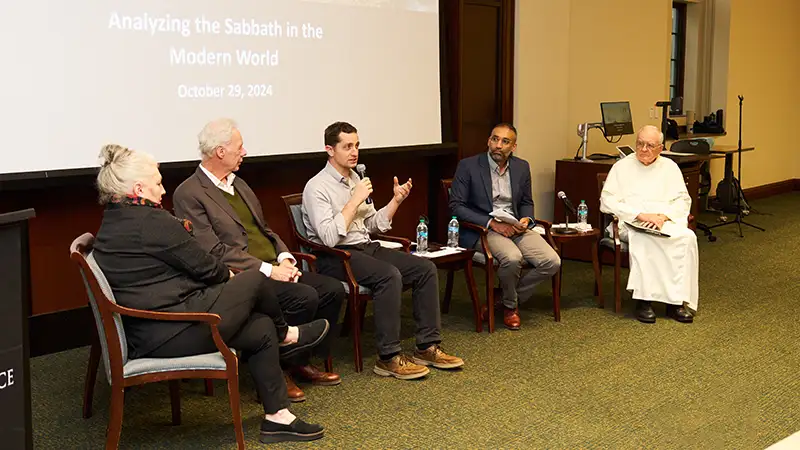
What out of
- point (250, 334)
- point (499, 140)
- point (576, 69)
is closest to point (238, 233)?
point (250, 334)

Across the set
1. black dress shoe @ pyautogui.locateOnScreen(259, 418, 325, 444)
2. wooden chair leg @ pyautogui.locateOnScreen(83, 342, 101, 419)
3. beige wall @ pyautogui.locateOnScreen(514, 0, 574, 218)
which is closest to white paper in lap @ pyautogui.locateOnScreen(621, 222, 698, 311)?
beige wall @ pyautogui.locateOnScreen(514, 0, 574, 218)

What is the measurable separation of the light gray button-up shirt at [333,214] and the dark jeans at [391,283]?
9 cm

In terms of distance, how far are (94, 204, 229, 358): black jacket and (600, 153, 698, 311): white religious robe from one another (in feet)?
10.1

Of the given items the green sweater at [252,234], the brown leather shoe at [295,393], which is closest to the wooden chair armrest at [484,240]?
the green sweater at [252,234]

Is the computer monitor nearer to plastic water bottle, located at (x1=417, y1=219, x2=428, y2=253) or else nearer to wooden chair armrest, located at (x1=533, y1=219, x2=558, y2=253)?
wooden chair armrest, located at (x1=533, y1=219, x2=558, y2=253)

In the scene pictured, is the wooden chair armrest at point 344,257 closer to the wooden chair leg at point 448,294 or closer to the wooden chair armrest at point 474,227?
the wooden chair armrest at point 474,227

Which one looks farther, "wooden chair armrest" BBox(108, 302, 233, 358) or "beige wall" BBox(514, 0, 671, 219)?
"beige wall" BBox(514, 0, 671, 219)

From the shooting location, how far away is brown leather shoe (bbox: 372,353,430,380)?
13.8ft

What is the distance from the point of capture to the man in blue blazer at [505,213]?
508 centimetres

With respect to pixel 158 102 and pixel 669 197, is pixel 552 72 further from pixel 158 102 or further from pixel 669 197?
pixel 158 102

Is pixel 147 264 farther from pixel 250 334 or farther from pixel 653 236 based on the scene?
pixel 653 236

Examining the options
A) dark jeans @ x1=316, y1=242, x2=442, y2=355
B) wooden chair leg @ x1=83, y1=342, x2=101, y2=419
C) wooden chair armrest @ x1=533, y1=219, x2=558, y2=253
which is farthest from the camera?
wooden chair armrest @ x1=533, y1=219, x2=558, y2=253

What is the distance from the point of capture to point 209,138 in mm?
3873

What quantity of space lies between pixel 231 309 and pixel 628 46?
20.9ft
